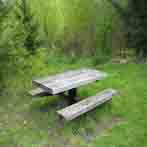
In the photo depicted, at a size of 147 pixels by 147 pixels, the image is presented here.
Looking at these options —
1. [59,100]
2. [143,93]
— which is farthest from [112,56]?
[59,100]

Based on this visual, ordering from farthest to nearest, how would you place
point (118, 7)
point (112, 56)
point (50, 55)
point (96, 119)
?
1. point (112, 56)
2. point (50, 55)
3. point (118, 7)
4. point (96, 119)

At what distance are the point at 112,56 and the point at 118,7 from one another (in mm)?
1592

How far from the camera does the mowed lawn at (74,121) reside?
7.25 feet

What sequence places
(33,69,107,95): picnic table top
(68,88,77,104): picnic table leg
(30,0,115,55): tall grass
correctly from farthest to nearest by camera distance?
(30,0,115,55): tall grass → (68,88,77,104): picnic table leg → (33,69,107,95): picnic table top

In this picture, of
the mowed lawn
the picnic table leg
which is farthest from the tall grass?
the picnic table leg

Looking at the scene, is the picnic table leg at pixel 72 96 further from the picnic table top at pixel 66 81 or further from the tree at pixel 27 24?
the tree at pixel 27 24

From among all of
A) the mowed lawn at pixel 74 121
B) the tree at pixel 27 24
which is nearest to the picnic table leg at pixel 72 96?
the mowed lawn at pixel 74 121

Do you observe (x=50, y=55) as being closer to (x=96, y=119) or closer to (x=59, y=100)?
(x=59, y=100)

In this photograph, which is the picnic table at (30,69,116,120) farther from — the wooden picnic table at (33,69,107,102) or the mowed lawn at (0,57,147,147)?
the mowed lawn at (0,57,147,147)

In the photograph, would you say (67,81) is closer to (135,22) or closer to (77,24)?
(135,22)

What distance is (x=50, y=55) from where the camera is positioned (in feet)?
19.3

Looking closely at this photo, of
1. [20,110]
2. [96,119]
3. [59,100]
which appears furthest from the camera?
[59,100]

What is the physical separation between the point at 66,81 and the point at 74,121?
1.85ft

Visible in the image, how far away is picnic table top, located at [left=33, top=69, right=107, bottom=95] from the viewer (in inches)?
91.0
